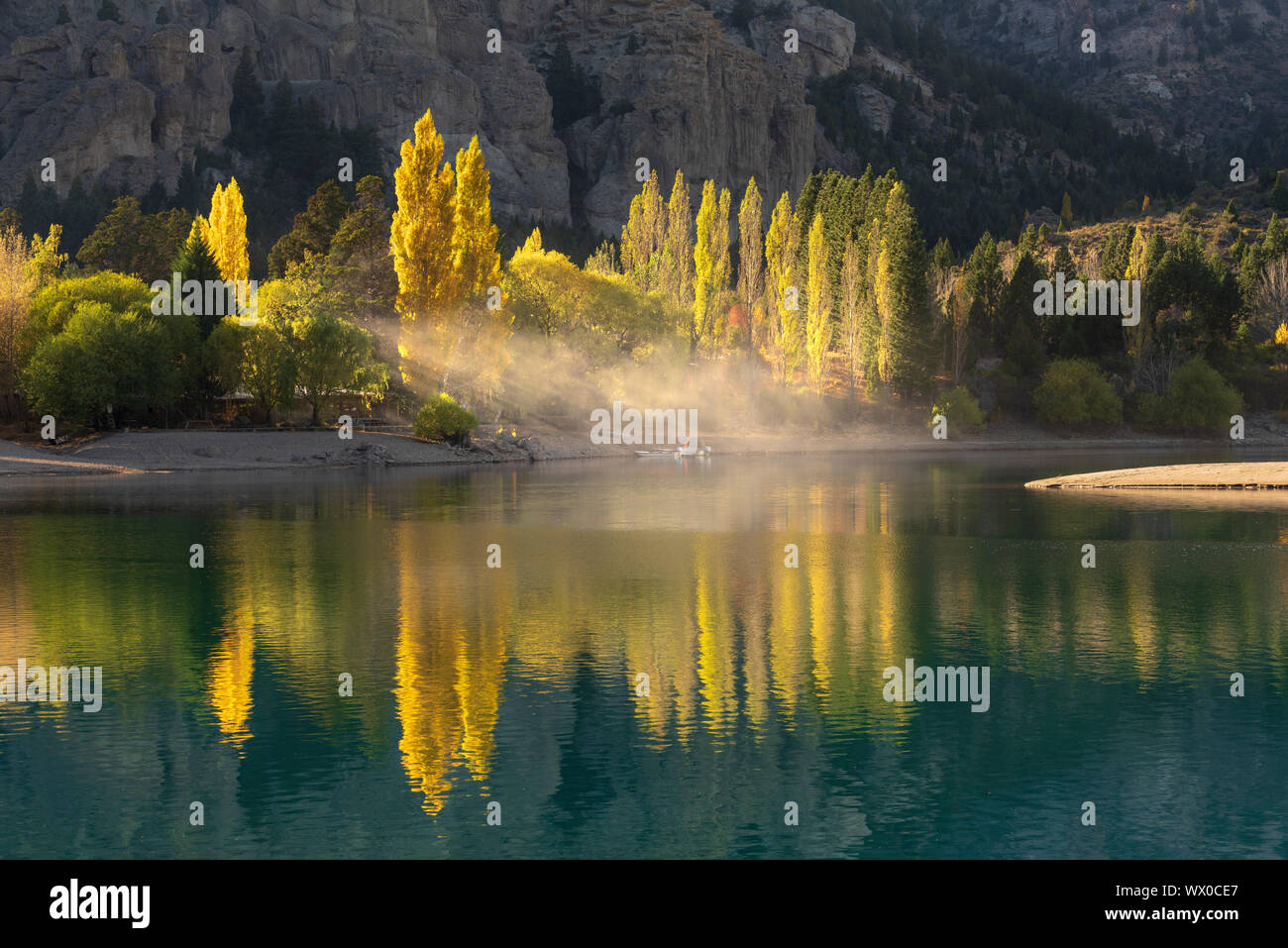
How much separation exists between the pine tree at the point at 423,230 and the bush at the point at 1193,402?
73515 millimetres

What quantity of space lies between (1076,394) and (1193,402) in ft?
37.5

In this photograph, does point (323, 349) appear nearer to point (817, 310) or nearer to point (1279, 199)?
point (817, 310)

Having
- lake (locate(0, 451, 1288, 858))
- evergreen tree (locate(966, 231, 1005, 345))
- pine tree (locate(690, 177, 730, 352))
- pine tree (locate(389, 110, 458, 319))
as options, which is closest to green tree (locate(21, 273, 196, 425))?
pine tree (locate(389, 110, 458, 319))

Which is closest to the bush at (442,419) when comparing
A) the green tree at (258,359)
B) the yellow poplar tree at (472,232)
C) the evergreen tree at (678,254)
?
the yellow poplar tree at (472,232)

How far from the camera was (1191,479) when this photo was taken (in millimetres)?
67188

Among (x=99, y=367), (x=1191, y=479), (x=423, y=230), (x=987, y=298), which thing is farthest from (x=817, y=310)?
(x=99, y=367)

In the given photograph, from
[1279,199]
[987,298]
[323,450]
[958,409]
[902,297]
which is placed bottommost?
[323,450]

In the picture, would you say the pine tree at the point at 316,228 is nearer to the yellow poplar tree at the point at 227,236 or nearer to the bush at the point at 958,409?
the yellow poplar tree at the point at 227,236

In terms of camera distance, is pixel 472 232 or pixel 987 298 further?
pixel 987 298

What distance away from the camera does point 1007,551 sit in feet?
127

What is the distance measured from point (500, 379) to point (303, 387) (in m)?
18.6

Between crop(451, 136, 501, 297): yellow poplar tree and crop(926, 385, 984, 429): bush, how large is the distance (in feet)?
159

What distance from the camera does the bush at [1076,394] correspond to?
123562 millimetres
